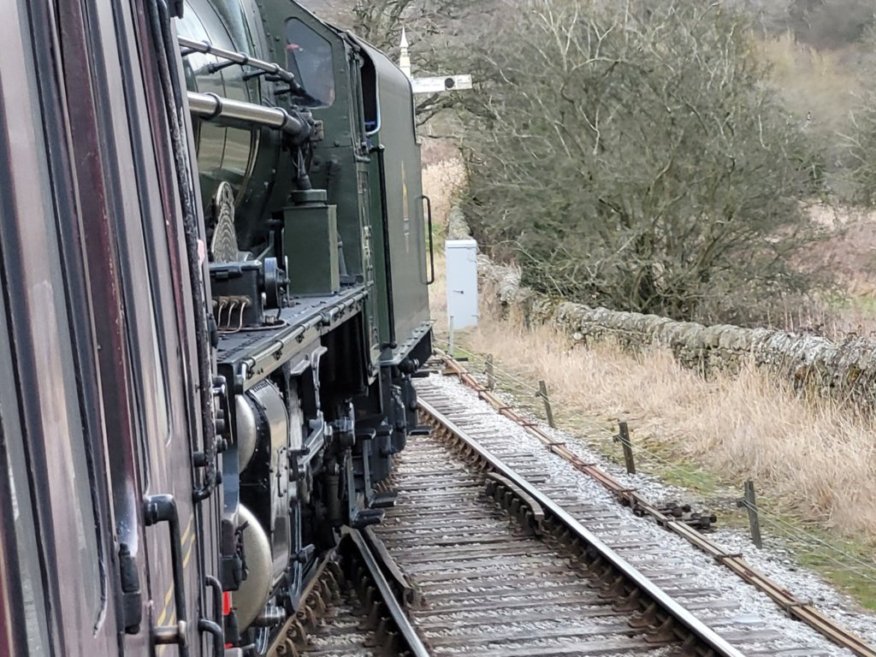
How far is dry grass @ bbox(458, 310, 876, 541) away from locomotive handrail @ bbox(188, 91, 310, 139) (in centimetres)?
480

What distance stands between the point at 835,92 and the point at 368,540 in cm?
1786

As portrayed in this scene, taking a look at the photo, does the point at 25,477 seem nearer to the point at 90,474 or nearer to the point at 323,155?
the point at 90,474

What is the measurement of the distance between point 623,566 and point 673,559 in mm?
591

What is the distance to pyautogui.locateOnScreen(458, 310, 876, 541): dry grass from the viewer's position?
332 inches

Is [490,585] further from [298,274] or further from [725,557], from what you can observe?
[298,274]

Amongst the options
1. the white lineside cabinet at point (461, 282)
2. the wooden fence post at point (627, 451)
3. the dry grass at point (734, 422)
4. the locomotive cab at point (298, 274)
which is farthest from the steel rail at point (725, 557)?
the white lineside cabinet at point (461, 282)

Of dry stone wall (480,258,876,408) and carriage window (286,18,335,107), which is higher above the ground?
carriage window (286,18,335,107)

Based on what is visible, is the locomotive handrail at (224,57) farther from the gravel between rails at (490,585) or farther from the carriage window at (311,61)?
the gravel between rails at (490,585)

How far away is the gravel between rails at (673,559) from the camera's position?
5969 millimetres

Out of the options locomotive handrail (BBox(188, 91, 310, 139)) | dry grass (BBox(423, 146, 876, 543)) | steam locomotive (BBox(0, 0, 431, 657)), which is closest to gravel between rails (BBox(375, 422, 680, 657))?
steam locomotive (BBox(0, 0, 431, 657))

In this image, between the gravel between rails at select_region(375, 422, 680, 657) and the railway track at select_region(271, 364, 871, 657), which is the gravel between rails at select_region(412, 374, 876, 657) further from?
the gravel between rails at select_region(375, 422, 680, 657)

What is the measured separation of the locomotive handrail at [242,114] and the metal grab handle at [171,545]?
253 centimetres

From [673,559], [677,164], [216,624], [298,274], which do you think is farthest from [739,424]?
[216,624]

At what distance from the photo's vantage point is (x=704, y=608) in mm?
6422
